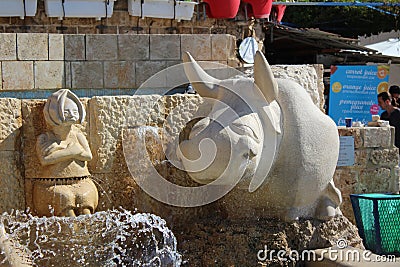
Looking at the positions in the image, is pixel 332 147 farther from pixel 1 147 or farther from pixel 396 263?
pixel 1 147

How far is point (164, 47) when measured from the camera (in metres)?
6.77

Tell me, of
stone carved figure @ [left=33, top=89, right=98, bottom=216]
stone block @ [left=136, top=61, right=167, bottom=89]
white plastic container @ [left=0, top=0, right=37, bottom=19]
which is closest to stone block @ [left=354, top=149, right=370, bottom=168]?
stone block @ [left=136, top=61, right=167, bottom=89]

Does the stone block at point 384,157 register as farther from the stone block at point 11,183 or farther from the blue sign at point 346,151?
the stone block at point 11,183

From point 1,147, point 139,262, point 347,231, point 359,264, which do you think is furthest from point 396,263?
point 1,147

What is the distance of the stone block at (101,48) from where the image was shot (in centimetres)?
651

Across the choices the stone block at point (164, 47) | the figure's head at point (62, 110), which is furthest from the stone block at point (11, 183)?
the stone block at point (164, 47)

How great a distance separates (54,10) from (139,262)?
18.0 feet

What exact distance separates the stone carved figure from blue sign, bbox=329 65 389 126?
23.9 feet

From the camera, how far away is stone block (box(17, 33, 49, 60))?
611 centimetres

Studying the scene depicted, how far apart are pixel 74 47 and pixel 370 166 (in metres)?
3.40

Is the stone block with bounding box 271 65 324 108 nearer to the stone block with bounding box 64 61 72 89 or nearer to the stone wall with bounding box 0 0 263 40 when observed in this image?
the stone block with bounding box 64 61 72 89

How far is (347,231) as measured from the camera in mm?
5543

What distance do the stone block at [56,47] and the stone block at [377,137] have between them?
329cm

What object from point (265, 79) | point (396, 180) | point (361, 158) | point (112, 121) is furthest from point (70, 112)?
point (396, 180)
